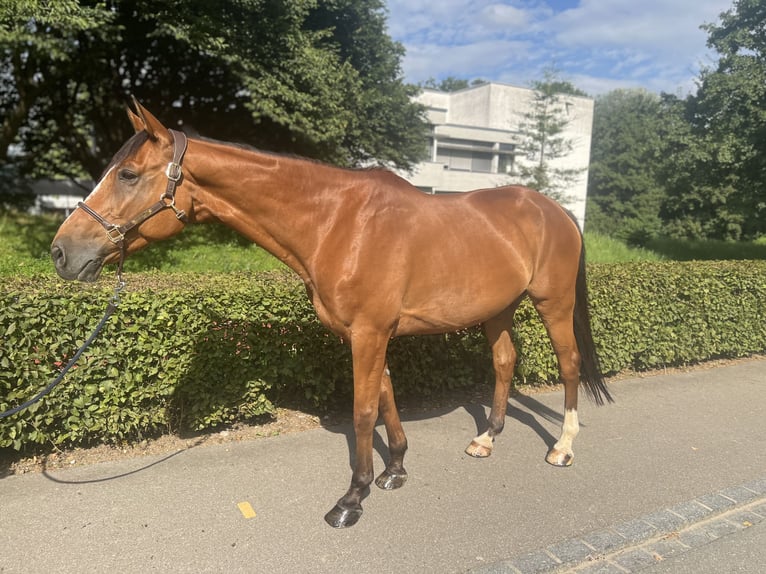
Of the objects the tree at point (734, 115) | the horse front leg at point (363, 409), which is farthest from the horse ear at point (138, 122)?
the tree at point (734, 115)

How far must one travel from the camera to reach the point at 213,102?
51.7 feet

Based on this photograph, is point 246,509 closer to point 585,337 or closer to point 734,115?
point 585,337

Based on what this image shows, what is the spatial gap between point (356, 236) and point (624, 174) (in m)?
53.8

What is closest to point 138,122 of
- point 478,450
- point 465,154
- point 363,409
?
point 363,409

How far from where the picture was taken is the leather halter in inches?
101

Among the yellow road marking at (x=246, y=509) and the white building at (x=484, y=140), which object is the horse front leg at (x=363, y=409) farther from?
the white building at (x=484, y=140)

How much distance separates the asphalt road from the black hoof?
1.8 inches

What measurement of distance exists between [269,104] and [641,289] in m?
8.73

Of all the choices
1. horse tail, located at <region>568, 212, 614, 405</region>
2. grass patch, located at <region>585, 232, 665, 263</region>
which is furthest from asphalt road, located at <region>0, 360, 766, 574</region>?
grass patch, located at <region>585, 232, 665, 263</region>

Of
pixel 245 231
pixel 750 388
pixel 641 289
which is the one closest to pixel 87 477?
pixel 245 231

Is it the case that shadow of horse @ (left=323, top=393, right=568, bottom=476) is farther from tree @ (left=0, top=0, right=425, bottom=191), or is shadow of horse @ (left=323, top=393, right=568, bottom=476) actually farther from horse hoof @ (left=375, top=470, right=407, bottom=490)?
tree @ (left=0, top=0, right=425, bottom=191)

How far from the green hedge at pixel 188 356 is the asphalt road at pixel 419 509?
36cm

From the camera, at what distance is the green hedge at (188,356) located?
3.56 meters

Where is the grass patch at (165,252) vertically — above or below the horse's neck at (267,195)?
below
